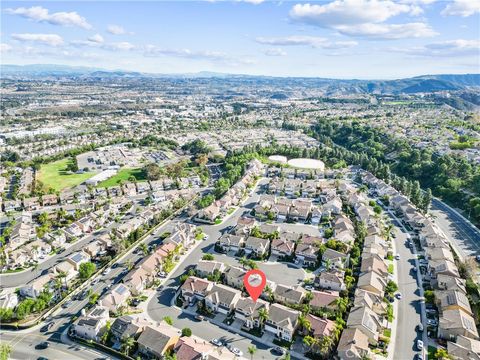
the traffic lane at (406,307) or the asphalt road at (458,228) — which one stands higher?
the asphalt road at (458,228)

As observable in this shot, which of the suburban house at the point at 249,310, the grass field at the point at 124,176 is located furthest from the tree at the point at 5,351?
the grass field at the point at 124,176

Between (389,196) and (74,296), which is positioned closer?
(74,296)

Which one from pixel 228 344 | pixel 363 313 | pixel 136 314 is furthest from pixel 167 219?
pixel 363 313

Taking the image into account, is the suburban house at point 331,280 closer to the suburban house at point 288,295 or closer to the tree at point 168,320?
the suburban house at point 288,295

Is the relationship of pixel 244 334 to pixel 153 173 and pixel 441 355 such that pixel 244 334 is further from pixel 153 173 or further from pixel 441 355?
pixel 153 173

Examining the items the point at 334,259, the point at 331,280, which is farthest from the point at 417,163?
the point at 331,280

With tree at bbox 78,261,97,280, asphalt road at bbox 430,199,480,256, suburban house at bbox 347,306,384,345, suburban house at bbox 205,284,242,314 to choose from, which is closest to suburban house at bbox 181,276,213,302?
suburban house at bbox 205,284,242,314

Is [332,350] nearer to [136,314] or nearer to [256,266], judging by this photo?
[256,266]
